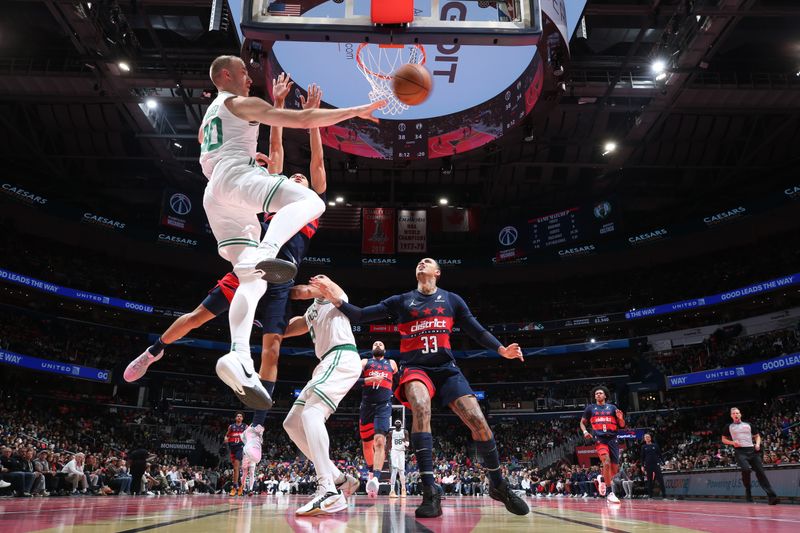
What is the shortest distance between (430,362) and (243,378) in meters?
1.93

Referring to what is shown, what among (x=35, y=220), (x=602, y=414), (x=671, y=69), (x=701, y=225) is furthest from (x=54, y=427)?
(x=701, y=225)

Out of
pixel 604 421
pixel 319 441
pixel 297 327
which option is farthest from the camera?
pixel 604 421

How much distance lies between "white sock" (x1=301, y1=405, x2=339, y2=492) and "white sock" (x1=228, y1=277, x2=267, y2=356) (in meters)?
1.03

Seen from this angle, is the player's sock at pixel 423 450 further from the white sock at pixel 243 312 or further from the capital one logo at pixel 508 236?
the capital one logo at pixel 508 236

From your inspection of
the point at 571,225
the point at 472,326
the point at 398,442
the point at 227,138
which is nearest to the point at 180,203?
the point at 398,442

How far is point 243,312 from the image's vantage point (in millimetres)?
3721

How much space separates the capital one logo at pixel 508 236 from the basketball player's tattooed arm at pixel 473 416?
25704mm

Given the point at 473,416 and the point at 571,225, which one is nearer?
the point at 473,416

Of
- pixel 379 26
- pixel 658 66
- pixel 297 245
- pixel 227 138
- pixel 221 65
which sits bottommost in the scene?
pixel 297 245

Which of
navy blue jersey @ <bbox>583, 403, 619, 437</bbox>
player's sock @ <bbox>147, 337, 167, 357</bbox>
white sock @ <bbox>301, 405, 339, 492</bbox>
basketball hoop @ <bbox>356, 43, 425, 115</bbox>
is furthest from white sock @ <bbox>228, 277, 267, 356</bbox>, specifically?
navy blue jersey @ <bbox>583, 403, 619, 437</bbox>

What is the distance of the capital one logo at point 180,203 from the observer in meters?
26.5

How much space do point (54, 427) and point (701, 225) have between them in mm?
30074

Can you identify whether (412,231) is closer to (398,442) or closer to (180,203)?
(180,203)

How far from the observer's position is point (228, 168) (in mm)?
3760
